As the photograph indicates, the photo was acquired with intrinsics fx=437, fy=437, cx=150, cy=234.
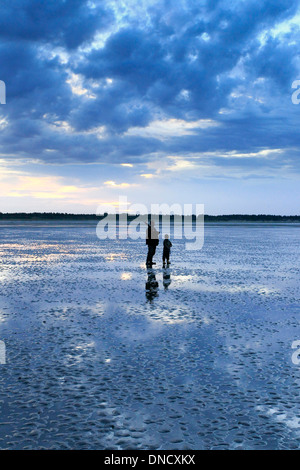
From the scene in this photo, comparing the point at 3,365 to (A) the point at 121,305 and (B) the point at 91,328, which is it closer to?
(B) the point at 91,328

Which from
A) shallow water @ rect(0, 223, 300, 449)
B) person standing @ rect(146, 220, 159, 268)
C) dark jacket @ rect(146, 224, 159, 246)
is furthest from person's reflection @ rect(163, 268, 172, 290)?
dark jacket @ rect(146, 224, 159, 246)

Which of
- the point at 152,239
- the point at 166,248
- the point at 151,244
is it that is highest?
the point at 152,239

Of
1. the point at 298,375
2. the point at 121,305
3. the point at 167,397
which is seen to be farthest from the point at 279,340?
the point at 121,305

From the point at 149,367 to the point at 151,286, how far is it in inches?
368

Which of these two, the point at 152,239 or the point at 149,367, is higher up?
the point at 152,239

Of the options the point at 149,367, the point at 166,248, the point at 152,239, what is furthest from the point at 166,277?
the point at 149,367

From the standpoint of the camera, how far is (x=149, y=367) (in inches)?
322

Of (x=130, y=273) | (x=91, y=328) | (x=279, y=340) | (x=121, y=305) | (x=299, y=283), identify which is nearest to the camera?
(x=279, y=340)

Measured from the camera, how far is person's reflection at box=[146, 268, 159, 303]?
15297 mm

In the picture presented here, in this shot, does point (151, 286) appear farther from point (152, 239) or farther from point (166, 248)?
point (152, 239)

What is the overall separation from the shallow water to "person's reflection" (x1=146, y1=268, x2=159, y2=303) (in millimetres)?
111

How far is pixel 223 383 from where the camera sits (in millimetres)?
7426

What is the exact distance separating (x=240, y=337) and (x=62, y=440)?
5699 millimetres

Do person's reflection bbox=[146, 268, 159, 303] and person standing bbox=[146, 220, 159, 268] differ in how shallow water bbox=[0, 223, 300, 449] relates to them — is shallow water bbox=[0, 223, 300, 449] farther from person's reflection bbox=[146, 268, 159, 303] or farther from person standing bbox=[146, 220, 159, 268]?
person standing bbox=[146, 220, 159, 268]
